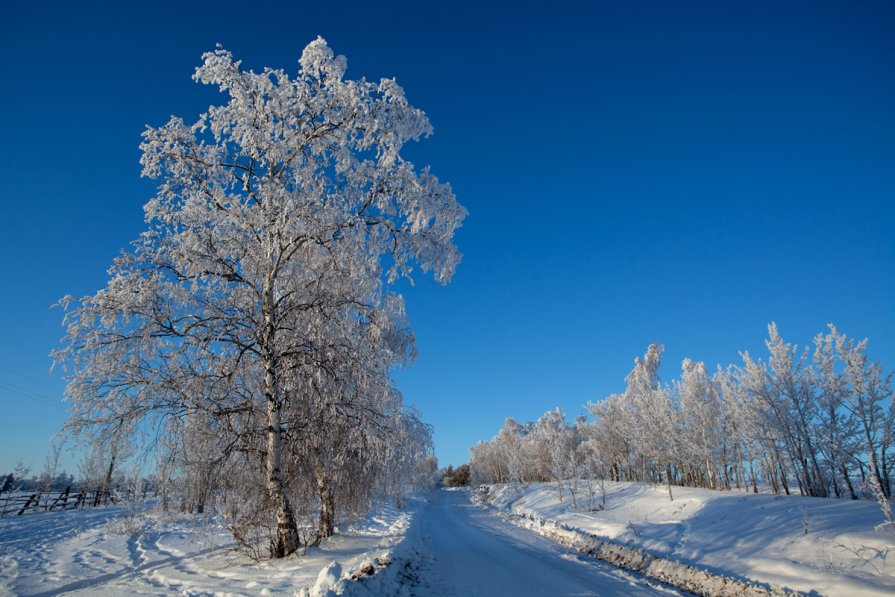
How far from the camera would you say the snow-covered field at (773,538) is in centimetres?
927

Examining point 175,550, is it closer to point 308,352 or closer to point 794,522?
point 308,352

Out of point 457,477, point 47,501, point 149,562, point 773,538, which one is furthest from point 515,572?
point 457,477

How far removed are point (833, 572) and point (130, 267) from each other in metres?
16.4

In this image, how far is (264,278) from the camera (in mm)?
9922

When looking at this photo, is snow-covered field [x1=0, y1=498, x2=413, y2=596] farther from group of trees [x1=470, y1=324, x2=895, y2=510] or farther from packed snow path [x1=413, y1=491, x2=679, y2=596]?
group of trees [x1=470, y1=324, x2=895, y2=510]

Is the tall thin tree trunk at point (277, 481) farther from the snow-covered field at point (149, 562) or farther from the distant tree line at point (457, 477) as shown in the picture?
the distant tree line at point (457, 477)

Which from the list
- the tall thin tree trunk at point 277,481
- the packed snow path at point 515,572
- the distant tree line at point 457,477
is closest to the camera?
the tall thin tree trunk at point 277,481

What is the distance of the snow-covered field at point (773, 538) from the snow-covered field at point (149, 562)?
9512mm

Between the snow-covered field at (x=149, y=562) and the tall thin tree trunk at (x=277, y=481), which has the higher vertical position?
the tall thin tree trunk at (x=277, y=481)

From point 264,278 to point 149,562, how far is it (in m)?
8.51

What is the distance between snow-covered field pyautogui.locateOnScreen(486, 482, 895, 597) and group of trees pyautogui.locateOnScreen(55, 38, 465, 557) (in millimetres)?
10673

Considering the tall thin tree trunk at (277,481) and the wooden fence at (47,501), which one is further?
the wooden fence at (47,501)

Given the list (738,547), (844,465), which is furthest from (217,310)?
(844,465)

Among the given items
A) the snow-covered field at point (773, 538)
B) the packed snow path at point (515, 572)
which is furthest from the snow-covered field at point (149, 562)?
the snow-covered field at point (773, 538)
